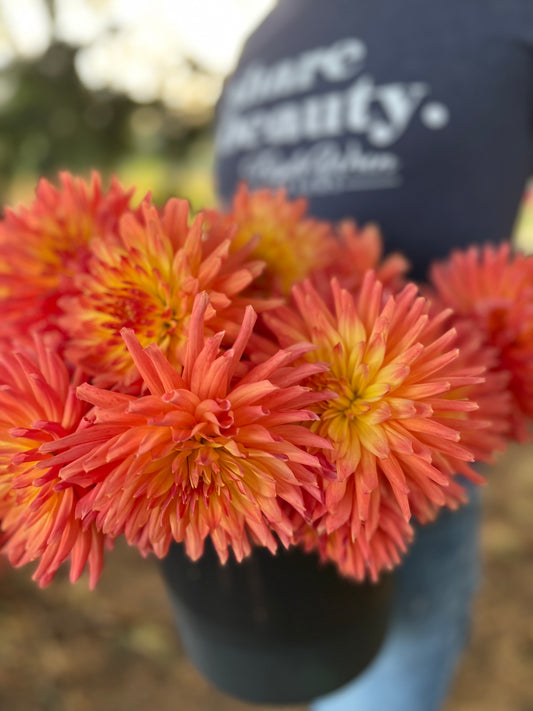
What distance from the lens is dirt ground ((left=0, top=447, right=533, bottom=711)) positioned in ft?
3.40

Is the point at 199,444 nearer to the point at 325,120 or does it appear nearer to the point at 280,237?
the point at 280,237

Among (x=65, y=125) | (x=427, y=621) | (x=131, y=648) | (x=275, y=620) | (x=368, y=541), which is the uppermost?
(x=65, y=125)

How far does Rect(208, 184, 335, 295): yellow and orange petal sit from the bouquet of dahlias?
1.3 inches

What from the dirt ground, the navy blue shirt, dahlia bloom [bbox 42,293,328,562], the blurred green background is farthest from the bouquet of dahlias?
the dirt ground

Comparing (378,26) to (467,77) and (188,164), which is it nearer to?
(467,77)

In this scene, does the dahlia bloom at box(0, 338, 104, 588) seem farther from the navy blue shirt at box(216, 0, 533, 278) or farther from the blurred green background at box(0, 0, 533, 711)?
the blurred green background at box(0, 0, 533, 711)

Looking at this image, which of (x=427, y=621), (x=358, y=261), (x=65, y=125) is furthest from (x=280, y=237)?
(x=65, y=125)

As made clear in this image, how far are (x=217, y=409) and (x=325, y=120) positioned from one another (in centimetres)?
36

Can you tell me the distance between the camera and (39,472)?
22 cm

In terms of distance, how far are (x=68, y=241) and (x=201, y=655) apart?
0.93ft

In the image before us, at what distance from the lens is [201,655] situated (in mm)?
385

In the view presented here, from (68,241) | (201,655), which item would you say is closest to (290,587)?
(201,655)

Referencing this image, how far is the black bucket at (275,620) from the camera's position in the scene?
331mm

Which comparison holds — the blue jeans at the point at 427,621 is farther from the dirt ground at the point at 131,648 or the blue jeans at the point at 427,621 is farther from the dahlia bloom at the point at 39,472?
the dirt ground at the point at 131,648
